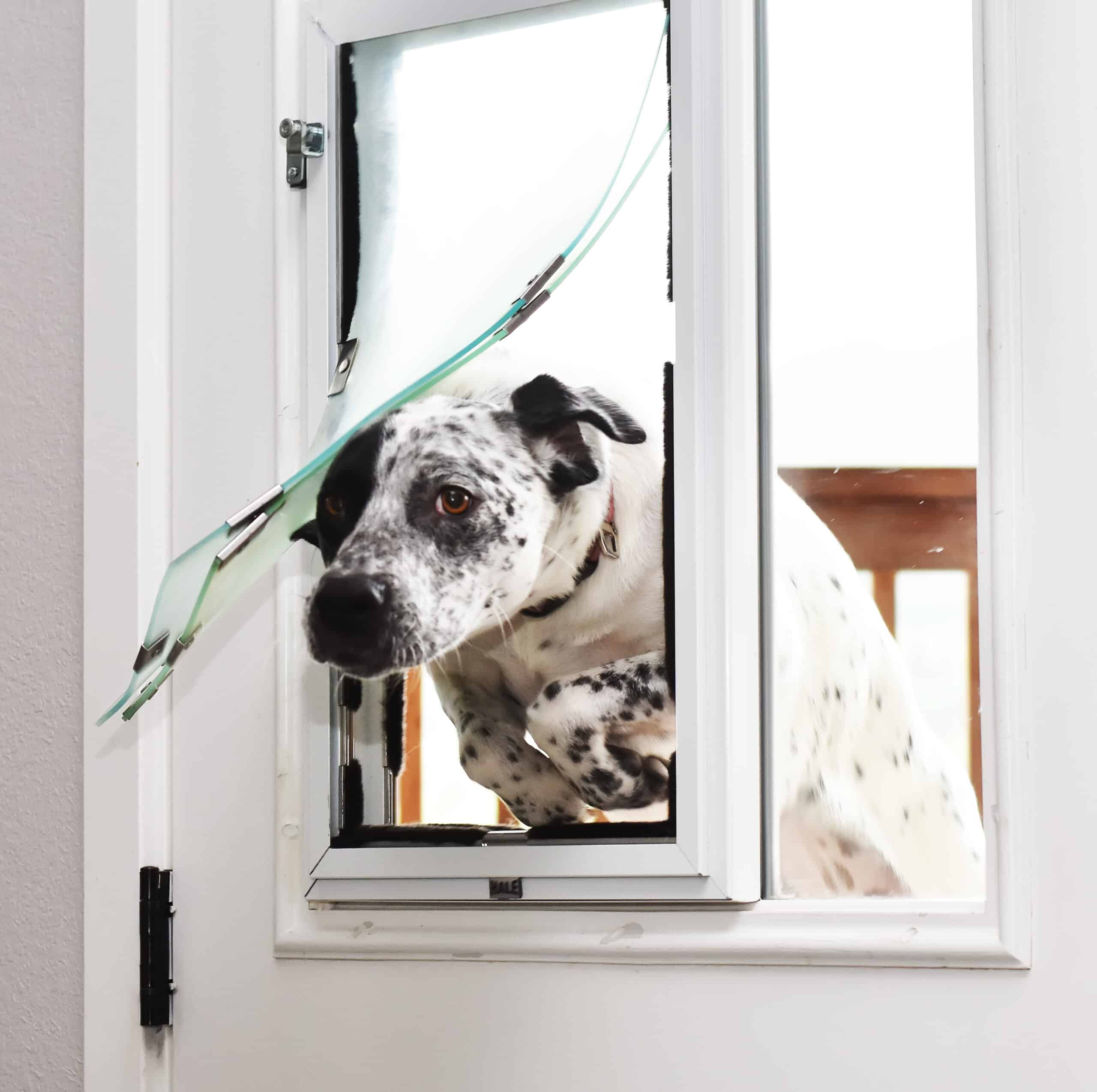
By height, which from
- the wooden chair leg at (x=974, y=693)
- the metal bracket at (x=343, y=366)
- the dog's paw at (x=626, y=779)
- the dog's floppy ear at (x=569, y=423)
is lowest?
the dog's paw at (x=626, y=779)

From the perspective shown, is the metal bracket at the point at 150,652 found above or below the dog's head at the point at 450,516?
below

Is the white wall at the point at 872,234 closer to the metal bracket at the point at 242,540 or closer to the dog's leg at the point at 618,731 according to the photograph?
the dog's leg at the point at 618,731

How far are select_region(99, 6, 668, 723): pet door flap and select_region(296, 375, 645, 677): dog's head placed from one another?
0.03 m

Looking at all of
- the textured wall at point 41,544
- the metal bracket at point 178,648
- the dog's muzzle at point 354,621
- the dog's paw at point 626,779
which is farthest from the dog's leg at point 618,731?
the textured wall at point 41,544

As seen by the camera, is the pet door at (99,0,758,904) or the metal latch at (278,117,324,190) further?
the metal latch at (278,117,324,190)

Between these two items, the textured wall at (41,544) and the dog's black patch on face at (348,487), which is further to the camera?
the textured wall at (41,544)

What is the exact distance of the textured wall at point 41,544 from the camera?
0.87 m

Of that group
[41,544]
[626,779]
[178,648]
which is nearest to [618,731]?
[626,779]

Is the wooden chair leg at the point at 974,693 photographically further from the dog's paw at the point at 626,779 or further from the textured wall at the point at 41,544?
the textured wall at the point at 41,544

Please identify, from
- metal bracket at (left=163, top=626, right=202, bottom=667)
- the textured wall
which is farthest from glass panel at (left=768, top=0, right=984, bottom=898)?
the textured wall

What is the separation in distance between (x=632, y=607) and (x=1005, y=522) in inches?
8.9

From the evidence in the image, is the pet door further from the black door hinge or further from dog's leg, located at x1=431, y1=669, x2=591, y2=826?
the black door hinge

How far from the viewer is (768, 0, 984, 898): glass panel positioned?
2.42ft

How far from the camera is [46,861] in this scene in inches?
34.5
